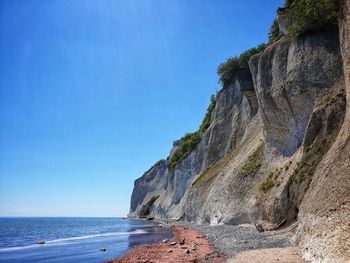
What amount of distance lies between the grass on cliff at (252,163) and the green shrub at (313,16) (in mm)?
12617

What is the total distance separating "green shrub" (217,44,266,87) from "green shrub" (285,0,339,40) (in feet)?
89.1

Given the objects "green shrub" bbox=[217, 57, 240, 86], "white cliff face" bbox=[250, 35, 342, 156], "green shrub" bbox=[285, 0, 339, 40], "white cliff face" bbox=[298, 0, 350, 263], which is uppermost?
"green shrub" bbox=[217, 57, 240, 86]

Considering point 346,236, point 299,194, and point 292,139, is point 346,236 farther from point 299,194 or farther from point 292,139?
point 292,139

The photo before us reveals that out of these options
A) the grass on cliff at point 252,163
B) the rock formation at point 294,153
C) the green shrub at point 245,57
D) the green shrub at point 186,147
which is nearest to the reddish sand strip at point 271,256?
the rock formation at point 294,153

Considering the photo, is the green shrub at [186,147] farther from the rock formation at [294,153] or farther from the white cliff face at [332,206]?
the white cliff face at [332,206]

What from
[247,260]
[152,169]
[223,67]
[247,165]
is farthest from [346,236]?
[152,169]

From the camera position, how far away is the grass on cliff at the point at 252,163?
3328cm

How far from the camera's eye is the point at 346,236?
10664 millimetres

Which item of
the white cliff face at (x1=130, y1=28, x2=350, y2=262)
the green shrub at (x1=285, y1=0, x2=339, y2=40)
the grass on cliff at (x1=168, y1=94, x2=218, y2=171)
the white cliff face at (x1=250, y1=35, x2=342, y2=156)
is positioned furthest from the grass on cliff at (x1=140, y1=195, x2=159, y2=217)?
A: the green shrub at (x1=285, y1=0, x2=339, y2=40)

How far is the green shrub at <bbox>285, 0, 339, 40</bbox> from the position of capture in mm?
22750

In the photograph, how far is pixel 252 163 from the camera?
112 ft

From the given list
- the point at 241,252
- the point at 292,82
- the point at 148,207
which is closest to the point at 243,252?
the point at 241,252

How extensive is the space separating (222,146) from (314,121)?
3349 centimetres

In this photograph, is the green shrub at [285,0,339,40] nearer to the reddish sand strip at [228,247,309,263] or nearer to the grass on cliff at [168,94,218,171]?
the reddish sand strip at [228,247,309,263]
